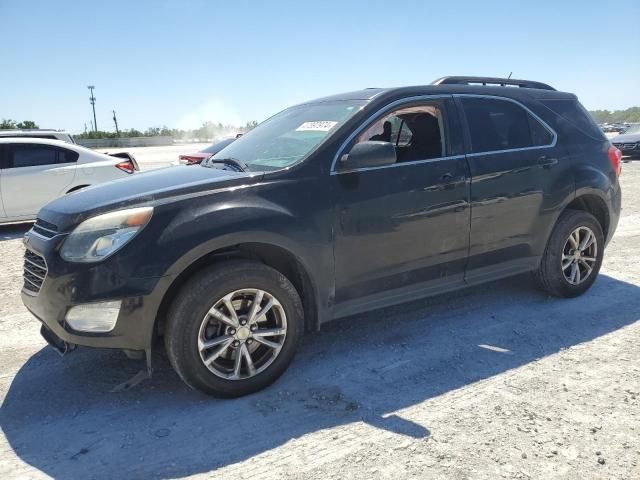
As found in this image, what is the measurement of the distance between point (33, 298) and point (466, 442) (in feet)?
8.41

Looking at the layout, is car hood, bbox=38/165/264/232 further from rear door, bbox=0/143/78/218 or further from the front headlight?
rear door, bbox=0/143/78/218

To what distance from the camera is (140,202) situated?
2949 millimetres

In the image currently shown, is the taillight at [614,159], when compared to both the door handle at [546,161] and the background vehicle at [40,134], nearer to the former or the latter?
the door handle at [546,161]

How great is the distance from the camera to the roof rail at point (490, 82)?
14.5ft

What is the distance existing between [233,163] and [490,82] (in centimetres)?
248

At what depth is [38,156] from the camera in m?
8.67

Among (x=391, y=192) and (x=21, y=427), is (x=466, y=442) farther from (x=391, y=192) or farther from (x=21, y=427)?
(x=21, y=427)

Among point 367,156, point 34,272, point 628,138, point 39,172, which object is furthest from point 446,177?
point 628,138

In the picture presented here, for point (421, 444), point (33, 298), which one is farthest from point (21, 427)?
point (421, 444)

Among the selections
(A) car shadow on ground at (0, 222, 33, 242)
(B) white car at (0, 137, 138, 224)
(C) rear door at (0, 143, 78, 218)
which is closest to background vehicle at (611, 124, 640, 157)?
(B) white car at (0, 137, 138, 224)

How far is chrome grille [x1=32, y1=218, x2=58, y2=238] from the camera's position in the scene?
298 cm

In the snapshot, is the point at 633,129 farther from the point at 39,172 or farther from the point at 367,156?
the point at 367,156

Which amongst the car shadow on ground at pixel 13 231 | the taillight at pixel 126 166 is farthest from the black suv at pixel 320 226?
the car shadow on ground at pixel 13 231

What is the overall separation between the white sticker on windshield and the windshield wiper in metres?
0.52
